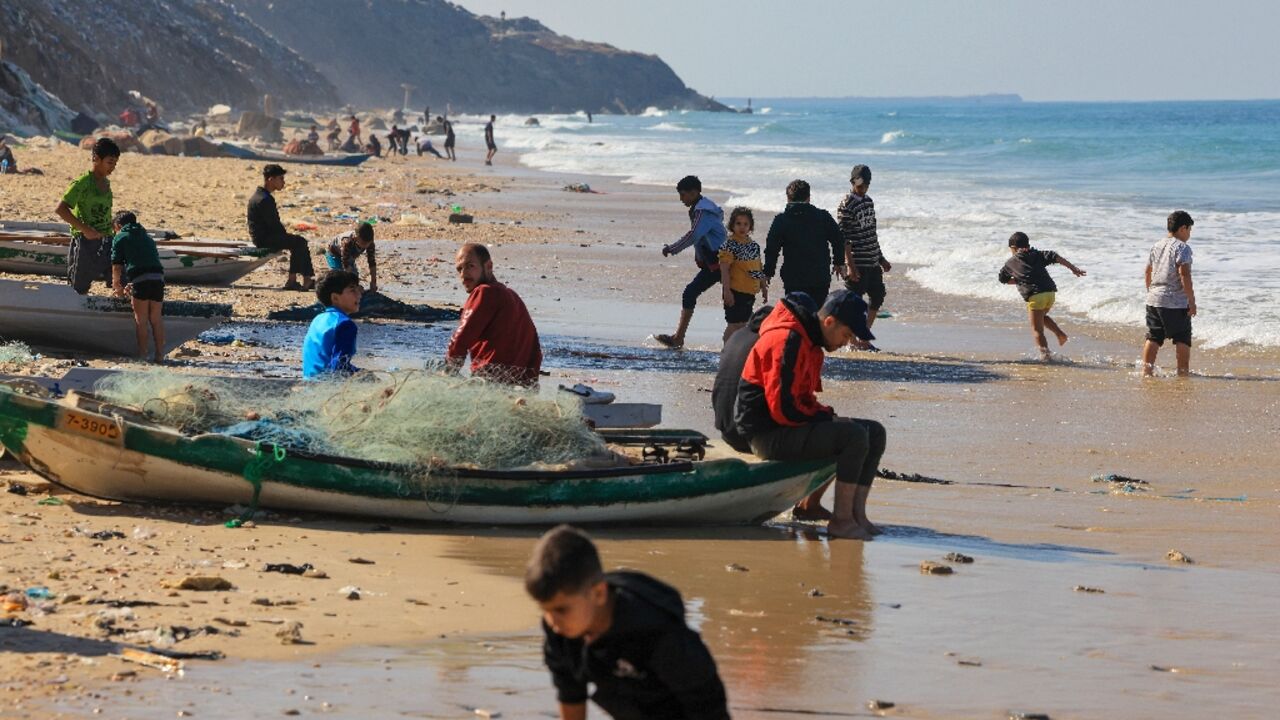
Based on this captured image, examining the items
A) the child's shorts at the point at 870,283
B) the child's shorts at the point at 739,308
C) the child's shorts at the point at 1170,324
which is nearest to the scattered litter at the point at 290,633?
the child's shorts at the point at 739,308

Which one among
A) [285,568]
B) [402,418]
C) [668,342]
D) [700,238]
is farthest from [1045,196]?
A: [285,568]

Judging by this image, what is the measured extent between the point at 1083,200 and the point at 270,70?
90.4 meters

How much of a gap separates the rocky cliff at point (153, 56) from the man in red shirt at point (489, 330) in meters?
49.1

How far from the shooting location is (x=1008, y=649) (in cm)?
630

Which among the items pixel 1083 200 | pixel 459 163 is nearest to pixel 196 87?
pixel 459 163

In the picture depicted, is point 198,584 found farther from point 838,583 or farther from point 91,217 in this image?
point 91,217

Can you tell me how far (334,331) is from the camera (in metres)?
8.62

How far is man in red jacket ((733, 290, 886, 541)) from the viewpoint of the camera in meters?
7.70

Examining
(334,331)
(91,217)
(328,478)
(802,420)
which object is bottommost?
(328,478)

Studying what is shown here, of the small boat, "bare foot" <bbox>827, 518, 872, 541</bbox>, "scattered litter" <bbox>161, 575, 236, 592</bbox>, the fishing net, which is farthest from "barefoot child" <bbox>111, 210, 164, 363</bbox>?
the small boat

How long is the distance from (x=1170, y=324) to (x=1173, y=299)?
0.69 feet

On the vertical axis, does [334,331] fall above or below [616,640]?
above

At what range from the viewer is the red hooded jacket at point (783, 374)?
25.0 feet

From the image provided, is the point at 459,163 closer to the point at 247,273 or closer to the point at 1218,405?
the point at 247,273
